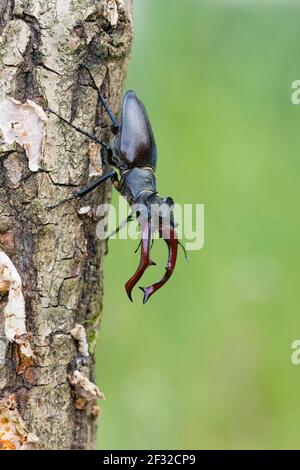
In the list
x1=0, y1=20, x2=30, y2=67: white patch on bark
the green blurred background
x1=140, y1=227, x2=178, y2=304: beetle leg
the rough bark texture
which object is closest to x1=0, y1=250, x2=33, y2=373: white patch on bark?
the rough bark texture

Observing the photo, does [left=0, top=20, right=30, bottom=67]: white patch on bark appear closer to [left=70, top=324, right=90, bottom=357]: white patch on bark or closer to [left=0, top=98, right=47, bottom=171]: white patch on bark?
[left=0, top=98, right=47, bottom=171]: white patch on bark

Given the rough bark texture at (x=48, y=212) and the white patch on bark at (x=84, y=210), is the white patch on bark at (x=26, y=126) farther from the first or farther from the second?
the white patch on bark at (x=84, y=210)

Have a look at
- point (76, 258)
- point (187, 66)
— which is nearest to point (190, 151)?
point (187, 66)

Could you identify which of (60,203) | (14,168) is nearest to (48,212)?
(60,203)

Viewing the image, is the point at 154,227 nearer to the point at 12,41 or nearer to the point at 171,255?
the point at 171,255

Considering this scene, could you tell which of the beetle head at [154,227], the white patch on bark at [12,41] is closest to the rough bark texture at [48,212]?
the white patch on bark at [12,41]

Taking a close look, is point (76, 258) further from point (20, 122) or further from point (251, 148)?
point (251, 148)
